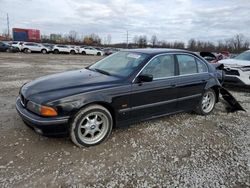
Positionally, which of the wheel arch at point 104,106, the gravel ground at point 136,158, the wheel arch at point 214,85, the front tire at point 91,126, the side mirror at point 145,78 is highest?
the side mirror at point 145,78

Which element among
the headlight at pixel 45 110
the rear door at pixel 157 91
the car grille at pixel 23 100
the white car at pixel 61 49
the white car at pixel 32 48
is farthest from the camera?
the white car at pixel 61 49

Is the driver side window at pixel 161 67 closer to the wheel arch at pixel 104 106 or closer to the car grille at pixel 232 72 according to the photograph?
the wheel arch at pixel 104 106

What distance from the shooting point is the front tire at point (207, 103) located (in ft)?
16.7

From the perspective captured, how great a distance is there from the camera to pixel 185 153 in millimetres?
3465

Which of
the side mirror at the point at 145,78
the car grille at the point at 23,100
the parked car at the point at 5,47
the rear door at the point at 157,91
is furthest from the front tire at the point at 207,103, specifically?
Result: the parked car at the point at 5,47

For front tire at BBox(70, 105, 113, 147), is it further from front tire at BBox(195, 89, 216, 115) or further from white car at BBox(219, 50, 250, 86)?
white car at BBox(219, 50, 250, 86)

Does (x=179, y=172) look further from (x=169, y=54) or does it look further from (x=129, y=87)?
(x=169, y=54)

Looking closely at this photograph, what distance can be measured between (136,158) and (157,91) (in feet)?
4.37

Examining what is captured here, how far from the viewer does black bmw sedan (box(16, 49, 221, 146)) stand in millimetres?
3199

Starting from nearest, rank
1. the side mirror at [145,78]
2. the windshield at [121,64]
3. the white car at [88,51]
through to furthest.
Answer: the side mirror at [145,78] → the windshield at [121,64] → the white car at [88,51]

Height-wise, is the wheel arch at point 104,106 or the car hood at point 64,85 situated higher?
the car hood at point 64,85

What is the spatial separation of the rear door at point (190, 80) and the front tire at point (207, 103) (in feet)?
0.65

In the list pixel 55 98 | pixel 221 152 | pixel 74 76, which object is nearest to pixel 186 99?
pixel 221 152

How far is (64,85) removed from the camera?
3506 millimetres
